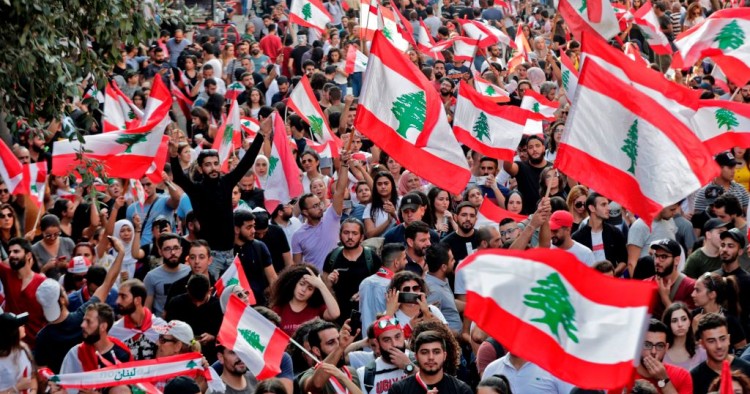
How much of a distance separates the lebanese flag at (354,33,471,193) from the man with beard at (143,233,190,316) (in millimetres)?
1781

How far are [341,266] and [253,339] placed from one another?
9.30 feet

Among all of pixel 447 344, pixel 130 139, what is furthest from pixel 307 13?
pixel 447 344

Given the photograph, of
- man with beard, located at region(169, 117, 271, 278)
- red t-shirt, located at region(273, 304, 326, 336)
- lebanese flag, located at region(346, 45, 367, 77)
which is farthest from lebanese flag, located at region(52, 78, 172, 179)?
lebanese flag, located at region(346, 45, 367, 77)

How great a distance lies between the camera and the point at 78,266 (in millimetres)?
12820

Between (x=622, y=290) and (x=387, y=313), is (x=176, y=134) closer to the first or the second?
(x=387, y=313)

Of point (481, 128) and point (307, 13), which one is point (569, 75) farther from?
point (307, 13)

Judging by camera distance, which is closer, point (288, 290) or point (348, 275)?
point (288, 290)

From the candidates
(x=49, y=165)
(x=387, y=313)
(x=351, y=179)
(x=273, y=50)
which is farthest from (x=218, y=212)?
(x=273, y=50)

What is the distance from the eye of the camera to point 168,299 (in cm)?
1224

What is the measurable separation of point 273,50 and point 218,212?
14.4m

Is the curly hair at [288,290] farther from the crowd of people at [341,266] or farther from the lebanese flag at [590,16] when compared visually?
the lebanese flag at [590,16]

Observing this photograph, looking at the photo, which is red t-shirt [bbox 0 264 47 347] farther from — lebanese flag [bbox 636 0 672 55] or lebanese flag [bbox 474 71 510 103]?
lebanese flag [bbox 636 0 672 55]

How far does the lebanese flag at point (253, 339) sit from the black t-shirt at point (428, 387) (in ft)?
2.87

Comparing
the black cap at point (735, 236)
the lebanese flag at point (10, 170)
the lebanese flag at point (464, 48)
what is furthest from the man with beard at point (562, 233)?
the lebanese flag at point (464, 48)
